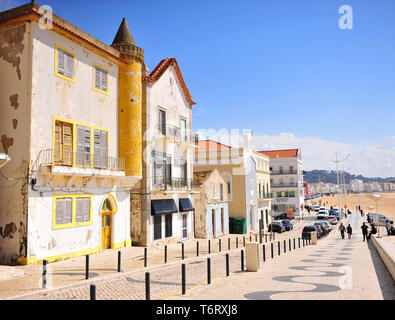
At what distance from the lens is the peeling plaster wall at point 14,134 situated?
15.2 m

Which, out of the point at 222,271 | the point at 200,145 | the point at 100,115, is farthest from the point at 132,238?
the point at 200,145

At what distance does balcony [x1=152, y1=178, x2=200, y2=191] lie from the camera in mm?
24089

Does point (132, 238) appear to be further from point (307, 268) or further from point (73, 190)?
point (307, 268)

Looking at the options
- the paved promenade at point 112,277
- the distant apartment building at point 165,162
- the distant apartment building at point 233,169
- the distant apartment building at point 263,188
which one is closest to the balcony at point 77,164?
the distant apartment building at point 165,162

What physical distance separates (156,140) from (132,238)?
6.92m

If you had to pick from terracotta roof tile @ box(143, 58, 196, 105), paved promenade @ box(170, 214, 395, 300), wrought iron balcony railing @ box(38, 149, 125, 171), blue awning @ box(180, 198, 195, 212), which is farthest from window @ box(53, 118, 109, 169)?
paved promenade @ box(170, 214, 395, 300)

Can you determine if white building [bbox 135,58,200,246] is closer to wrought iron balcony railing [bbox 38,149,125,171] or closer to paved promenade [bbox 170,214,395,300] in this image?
wrought iron balcony railing [bbox 38,149,125,171]

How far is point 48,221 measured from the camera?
1608cm

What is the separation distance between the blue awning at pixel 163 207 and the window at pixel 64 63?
974 cm

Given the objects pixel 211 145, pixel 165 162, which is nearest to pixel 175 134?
pixel 165 162

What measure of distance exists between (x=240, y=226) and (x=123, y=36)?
939 inches

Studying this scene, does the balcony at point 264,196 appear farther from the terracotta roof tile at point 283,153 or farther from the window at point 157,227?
the terracotta roof tile at point 283,153

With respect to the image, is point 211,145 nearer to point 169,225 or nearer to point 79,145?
point 169,225
